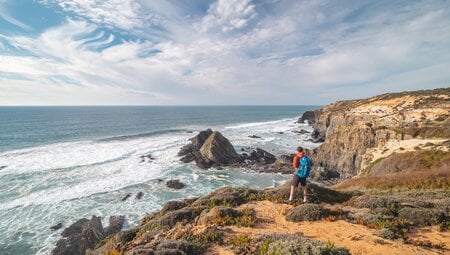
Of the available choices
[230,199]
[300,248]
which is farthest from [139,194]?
[300,248]

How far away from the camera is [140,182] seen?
107 ft

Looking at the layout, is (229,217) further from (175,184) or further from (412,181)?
(175,184)

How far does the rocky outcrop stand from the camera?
18.2 meters

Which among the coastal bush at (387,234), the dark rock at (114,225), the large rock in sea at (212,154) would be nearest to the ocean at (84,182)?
the dark rock at (114,225)

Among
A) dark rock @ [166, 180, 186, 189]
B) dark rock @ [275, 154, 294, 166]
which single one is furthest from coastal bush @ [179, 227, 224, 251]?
dark rock @ [275, 154, 294, 166]

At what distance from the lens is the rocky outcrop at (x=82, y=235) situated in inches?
715

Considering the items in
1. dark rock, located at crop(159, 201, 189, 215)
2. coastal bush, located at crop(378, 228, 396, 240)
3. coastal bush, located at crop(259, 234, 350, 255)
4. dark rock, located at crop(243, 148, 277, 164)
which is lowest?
dark rock, located at crop(243, 148, 277, 164)

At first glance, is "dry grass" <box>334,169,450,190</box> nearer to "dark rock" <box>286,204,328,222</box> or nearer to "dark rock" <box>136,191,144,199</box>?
"dark rock" <box>286,204,328,222</box>

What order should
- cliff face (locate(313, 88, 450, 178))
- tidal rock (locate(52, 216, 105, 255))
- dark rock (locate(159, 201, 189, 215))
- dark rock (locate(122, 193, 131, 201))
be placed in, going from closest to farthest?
dark rock (locate(159, 201, 189, 215))
tidal rock (locate(52, 216, 105, 255))
dark rock (locate(122, 193, 131, 201))
cliff face (locate(313, 88, 450, 178))

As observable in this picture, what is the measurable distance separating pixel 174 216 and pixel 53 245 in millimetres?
14111

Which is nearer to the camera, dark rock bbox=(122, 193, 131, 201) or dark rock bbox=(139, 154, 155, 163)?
dark rock bbox=(122, 193, 131, 201)

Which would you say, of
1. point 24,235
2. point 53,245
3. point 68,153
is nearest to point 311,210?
point 53,245

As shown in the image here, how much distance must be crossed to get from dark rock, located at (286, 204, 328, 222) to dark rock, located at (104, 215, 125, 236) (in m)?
16.1

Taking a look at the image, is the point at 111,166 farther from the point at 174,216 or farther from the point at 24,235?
the point at 174,216
